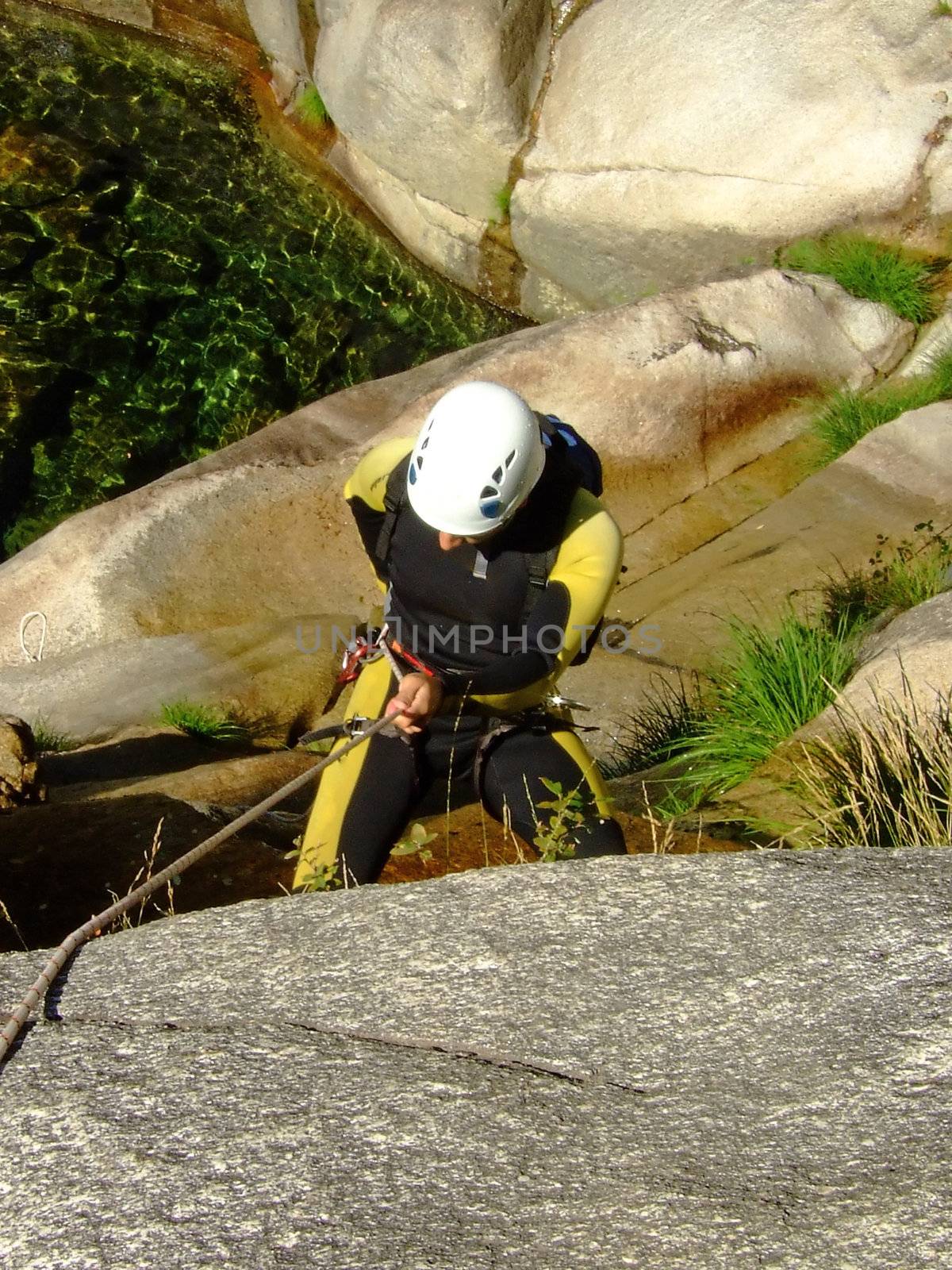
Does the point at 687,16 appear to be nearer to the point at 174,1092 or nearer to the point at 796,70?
the point at 796,70

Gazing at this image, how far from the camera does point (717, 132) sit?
897cm

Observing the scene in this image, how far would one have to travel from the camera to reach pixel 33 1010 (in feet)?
7.52

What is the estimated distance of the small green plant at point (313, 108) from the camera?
462 inches

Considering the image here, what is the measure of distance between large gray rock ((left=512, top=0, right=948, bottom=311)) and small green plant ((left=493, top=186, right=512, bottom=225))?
11 cm

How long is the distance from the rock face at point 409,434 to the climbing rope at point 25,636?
0.03 meters

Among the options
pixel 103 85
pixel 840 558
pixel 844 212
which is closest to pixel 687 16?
pixel 844 212

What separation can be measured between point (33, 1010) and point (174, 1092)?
0.39 meters

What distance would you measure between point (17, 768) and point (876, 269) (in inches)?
250

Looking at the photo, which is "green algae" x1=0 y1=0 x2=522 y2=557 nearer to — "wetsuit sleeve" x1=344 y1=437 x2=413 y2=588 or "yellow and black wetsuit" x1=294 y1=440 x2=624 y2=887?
"wetsuit sleeve" x1=344 y1=437 x2=413 y2=588

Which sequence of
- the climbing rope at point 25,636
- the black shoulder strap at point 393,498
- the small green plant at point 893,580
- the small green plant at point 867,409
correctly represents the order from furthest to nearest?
the small green plant at point 867,409
the climbing rope at point 25,636
the small green plant at point 893,580
the black shoulder strap at point 393,498

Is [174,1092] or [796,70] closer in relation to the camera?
[174,1092]

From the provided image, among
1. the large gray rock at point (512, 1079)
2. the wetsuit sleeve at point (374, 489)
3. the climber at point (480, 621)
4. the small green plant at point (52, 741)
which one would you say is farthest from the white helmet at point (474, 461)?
the small green plant at point (52, 741)

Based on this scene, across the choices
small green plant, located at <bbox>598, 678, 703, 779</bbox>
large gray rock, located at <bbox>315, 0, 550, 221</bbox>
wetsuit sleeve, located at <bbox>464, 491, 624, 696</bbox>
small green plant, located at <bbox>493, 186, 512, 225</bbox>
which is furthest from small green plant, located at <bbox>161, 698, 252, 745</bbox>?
large gray rock, located at <bbox>315, 0, 550, 221</bbox>

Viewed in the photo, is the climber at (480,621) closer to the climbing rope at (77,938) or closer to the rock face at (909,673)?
the climbing rope at (77,938)
